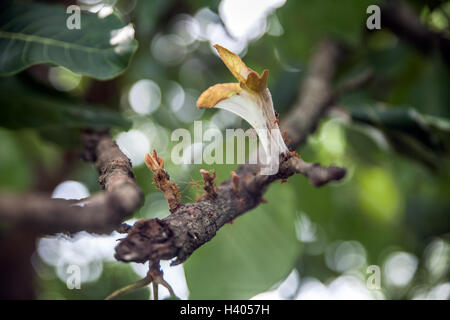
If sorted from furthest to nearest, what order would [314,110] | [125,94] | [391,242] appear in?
[391,242] < [125,94] < [314,110]

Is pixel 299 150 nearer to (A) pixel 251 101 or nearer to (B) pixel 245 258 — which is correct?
(B) pixel 245 258

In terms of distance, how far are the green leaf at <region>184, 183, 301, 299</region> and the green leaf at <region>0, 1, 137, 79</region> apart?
0.37 meters

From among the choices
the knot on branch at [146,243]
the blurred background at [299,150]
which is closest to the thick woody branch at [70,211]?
the knot on branch at [146,243]

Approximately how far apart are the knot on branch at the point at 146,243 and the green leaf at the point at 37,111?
507 mm

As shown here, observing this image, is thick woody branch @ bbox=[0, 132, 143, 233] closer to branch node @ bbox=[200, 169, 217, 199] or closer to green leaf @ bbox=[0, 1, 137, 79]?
branch node @ bbox=[200, 169, 217, 199]

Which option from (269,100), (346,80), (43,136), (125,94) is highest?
(125,94)

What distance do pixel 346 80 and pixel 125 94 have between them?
0.79 meters

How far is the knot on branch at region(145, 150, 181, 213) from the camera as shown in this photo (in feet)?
1.11

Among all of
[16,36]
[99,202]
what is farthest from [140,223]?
[16,36]

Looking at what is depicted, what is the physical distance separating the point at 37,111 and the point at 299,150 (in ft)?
1.83

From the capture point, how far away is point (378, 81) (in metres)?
1.28

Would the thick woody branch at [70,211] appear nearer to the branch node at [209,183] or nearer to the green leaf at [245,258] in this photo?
the branch node at [209,183]

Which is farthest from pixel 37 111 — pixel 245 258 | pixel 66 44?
pixel 245 258
